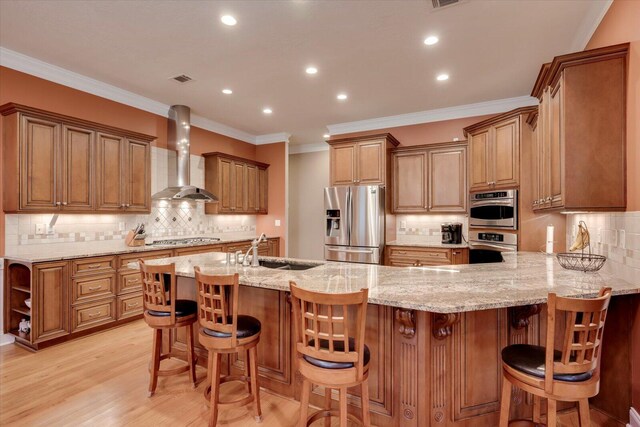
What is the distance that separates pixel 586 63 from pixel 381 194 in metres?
2.88

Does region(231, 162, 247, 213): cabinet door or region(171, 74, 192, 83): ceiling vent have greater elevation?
region(171, 74, 192, 83): ceiling vent

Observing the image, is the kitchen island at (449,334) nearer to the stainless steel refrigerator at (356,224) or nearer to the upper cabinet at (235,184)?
the stainless steel refrigerator at (356,224)

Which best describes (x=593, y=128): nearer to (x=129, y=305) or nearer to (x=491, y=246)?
(x=491, y=246)

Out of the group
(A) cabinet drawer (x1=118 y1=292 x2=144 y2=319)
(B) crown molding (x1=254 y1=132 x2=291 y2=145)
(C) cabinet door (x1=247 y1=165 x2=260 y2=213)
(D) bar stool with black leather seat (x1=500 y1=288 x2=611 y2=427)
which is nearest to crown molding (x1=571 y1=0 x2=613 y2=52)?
(D) bar stool with black leather seat (x1=500 y1=288 x2=611 y2=427)

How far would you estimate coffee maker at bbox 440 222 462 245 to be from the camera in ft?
15.5

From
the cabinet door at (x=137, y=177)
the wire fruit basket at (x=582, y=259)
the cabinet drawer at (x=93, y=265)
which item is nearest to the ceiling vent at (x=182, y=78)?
the cabinet door at (x=137, y=177)

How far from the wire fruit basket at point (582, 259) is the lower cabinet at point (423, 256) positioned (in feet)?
6.16

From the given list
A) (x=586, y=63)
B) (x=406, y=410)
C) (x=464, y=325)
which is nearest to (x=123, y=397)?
(x=406, y=410)

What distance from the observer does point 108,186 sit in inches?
153

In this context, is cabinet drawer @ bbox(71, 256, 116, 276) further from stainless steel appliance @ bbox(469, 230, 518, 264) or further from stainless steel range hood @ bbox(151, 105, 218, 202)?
stainless steel appliance @ bbox(469, 230, 518, 264)

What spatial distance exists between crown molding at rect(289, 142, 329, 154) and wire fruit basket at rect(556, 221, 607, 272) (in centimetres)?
531

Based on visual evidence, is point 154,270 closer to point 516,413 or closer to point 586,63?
point 516,413

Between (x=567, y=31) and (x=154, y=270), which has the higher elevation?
(x=567, y=31)

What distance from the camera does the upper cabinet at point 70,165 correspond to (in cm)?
315
